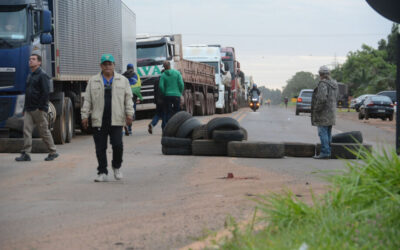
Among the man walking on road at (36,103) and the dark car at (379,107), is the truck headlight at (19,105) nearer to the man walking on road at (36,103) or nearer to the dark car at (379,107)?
the man walking on road at (36,103)

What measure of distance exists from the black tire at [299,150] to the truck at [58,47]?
4977 millimetres

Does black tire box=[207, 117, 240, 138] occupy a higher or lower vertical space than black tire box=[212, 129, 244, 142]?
higher

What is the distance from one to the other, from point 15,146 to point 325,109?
6.08 metres

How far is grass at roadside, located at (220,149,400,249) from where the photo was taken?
193 inches

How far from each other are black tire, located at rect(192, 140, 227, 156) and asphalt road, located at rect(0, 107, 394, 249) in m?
0.32

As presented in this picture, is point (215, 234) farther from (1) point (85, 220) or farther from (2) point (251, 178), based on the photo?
(2) point (251, 178)

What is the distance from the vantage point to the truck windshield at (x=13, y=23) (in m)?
14.8

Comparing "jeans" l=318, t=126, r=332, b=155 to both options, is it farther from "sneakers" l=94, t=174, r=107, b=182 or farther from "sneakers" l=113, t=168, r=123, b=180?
"sneakers" l=94, t=174, r=107, b=182

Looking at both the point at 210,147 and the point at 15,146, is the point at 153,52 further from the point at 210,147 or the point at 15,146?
the point at 210,147

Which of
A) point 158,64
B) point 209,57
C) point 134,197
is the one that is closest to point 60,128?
point 134,197

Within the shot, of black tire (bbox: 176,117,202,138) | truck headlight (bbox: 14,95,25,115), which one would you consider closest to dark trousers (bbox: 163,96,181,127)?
black tire (bbox: 176,117,202,138)

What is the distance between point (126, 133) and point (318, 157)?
7.58 metres

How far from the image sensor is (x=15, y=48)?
14797 mm

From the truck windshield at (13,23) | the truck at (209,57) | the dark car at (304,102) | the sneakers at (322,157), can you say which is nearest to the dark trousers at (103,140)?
the sneakers at (322,157)
